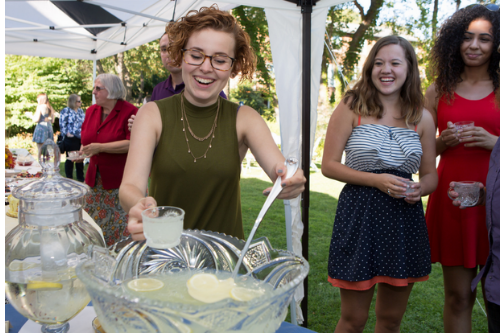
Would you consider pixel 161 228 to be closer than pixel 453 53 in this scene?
Yes

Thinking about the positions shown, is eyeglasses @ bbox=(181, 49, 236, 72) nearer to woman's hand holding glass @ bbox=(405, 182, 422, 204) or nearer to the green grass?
woman's hand holding glass @ bbox=(405, 182, 422, 204)

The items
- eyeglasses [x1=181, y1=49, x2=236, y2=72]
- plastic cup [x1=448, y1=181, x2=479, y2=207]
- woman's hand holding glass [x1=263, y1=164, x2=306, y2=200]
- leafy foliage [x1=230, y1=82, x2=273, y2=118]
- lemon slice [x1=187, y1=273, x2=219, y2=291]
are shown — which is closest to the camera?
lemon slice [x1=187, y1=273, x2=219, y2=291]

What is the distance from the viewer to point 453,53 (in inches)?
80.4

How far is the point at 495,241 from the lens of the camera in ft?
4.53

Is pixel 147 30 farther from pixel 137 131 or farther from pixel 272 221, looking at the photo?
pixel 137 131

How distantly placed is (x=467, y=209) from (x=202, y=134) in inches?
56.1

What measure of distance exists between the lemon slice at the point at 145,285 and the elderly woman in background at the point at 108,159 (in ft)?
8.09

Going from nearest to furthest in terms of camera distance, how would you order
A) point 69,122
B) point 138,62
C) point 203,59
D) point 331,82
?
point 203,59 < point 69,122 < point 331,82 < point 138,62

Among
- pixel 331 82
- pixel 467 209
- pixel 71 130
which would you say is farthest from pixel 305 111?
pixel 331 82

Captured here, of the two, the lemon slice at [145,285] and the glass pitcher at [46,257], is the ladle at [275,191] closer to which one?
the lemon slice at [145,285]

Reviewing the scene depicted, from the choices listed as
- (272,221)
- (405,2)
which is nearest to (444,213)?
(272,221)

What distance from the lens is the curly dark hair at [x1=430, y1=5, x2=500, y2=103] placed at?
1968mm

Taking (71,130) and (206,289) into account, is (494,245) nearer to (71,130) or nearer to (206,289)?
(206,289)

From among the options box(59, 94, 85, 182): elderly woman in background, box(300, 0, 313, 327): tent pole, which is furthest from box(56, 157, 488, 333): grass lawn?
box(59, 94, 85, 182): elderly woman in background
